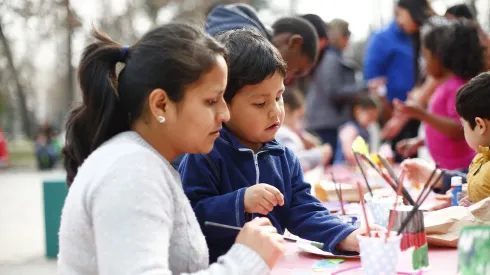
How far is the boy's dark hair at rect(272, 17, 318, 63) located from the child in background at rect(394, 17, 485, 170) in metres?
0.53

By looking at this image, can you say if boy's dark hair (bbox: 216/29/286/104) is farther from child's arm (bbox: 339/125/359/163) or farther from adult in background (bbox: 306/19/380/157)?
adult in background (bbox: 306/19/380/157)

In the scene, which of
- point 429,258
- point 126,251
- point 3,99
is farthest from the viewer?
point 3,99

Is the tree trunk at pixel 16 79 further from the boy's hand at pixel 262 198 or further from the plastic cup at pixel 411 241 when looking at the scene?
the plastic cup at pixel 411 241

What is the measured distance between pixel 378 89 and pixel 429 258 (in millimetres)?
3806

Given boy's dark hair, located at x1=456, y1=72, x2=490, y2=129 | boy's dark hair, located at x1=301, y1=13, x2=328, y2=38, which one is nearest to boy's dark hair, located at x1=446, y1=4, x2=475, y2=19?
boy's dark hair, located at x1=301, y1=13, x2=328, y2=38

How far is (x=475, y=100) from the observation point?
1.95 metres

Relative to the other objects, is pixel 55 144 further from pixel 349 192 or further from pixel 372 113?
pixel 349 192

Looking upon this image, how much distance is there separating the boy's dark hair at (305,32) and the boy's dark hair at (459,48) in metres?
0.67

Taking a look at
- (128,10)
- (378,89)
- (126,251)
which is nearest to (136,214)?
(126,251)

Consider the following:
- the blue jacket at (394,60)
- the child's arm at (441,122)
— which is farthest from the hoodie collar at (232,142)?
the blue jacket at (394,60)

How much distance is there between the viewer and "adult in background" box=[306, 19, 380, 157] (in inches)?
218

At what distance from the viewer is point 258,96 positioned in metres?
1.69

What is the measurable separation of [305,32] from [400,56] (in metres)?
2.38

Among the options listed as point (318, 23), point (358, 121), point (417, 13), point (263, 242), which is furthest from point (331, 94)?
point (263, 242)
